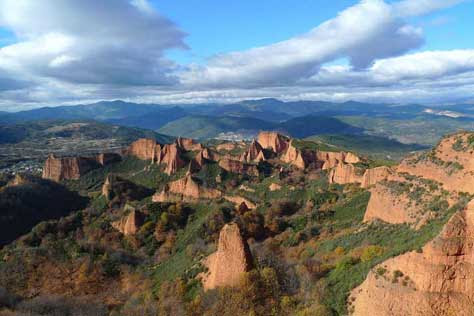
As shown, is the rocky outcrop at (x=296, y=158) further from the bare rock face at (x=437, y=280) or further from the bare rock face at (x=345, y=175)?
the bare rock face at (x=437, y=280)

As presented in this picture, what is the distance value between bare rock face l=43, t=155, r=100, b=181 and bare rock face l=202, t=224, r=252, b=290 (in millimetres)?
110890

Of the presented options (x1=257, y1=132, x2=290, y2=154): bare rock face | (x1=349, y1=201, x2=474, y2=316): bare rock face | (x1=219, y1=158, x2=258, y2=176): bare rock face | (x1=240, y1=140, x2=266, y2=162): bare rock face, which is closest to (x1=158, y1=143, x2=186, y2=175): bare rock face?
(x1=219, y1=158, x2=258, y2=176): bare rock face

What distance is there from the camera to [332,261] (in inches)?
1558

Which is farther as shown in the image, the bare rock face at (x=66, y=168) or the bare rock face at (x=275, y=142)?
the bare rock face at (x=275, y=142)

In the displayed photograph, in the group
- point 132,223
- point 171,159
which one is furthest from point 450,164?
point 171,159

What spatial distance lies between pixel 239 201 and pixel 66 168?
81.2 metres

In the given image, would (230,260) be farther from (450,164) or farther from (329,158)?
(329,158)

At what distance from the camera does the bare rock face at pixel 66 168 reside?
13638 cm

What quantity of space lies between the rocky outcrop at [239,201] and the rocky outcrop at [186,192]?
5.79 metres

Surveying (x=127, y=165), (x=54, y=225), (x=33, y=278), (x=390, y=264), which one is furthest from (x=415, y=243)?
(x=127, y=165)

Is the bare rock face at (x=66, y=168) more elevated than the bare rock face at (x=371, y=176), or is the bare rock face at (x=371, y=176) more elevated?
the bare rock face at (x=371, y=176)

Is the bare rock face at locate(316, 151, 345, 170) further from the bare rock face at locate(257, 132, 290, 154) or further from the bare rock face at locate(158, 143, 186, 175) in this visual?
the bare rock face at locate(158, 143, 186, 175)

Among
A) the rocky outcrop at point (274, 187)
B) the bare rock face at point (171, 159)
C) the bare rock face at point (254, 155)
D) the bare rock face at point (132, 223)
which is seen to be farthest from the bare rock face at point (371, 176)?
the bare rock face at point (171, 159)

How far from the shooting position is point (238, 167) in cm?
11325
